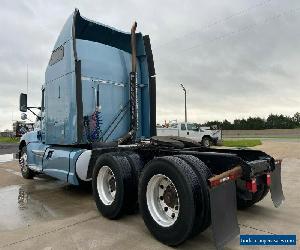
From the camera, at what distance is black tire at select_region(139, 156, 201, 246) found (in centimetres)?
392

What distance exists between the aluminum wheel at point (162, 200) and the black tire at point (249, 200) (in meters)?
1.09

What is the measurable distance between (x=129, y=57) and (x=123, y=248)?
5.13 meters

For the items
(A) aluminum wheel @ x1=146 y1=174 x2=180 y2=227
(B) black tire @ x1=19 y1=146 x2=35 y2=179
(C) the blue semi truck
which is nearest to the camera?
(C) the blue semi truck

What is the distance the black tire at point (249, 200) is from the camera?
196 inches

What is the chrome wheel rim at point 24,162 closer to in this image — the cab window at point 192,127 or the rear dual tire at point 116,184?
the rear dual tire at point 116,184

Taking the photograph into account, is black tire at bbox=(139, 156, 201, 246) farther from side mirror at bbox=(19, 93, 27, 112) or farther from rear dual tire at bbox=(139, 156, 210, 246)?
side mirror at bbox=(19, 93, 27, 112)

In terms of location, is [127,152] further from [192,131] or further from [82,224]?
[192,131]

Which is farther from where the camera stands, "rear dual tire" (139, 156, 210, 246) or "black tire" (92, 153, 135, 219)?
"black tire" (92, 153, 135, 219)

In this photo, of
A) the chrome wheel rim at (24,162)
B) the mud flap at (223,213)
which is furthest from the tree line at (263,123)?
the mud flap at (223,213)

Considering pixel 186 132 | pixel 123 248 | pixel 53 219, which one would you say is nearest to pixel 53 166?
pixel 53 219

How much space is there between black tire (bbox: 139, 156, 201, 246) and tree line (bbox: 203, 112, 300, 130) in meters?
53.0

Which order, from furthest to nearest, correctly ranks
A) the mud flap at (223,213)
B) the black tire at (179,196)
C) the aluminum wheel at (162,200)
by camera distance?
the aluminum wheel at (162,200) → the black tire at (179,196) → the mud flap at (223,213)

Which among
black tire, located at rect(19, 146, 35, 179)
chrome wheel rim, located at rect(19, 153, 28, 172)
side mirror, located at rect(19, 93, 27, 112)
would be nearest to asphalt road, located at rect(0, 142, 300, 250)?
black tire, located at rect(19, 146, 35, 179)

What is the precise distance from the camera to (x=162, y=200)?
457cm
